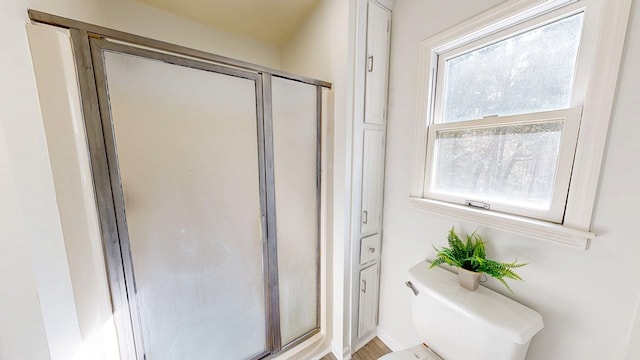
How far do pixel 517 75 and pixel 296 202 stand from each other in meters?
1.21

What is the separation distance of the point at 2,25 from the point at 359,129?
1251 millimetres

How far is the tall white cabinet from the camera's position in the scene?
113 cm

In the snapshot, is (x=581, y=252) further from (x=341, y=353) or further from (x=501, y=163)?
(x=341, y=353)

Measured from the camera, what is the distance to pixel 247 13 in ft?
4.34

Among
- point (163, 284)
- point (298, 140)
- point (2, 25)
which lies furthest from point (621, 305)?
point (2, 25)

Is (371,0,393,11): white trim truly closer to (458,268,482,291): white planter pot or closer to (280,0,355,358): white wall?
(280,0,355,358): white wall

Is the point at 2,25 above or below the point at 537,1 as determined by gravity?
below

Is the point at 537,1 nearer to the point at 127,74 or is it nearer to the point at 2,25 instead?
the point at 127,74

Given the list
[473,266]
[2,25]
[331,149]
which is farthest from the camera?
[331,149]

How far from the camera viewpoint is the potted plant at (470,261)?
803mm

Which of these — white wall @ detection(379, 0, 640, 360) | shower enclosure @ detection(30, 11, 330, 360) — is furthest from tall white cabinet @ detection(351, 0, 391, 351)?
shower enclosure @ detection(30, 11, 330, 360)

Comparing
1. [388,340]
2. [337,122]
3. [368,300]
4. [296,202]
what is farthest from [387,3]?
[388,340]

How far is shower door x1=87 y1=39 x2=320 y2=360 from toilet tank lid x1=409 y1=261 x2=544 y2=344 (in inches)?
28.7

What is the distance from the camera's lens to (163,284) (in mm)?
902
